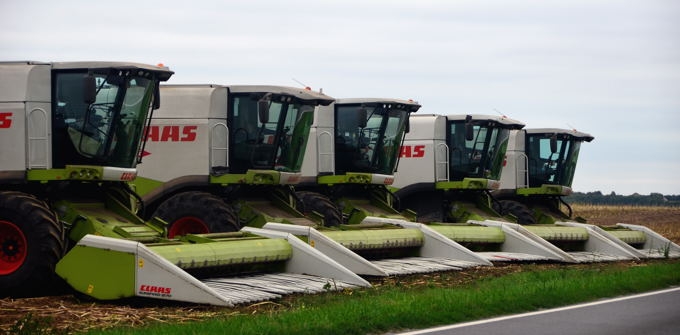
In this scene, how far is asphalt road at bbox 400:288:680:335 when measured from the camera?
37.3 ft

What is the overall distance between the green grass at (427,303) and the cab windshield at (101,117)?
14.9ft

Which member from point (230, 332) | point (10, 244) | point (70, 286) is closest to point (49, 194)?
point (10, 244)

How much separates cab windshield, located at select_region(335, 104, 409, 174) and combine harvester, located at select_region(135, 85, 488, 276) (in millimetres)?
2907

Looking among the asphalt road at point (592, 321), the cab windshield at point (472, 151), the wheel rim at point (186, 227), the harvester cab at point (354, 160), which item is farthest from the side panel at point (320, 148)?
the asphalt road at point (592, 321)

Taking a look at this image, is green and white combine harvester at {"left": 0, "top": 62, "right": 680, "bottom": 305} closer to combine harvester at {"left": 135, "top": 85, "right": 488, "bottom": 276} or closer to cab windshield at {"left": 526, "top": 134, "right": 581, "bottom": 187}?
Result: combine harvester at {"left": 135, "top": 85, "right": 488, "bottom": 276}

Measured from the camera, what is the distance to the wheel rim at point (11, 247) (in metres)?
14.7

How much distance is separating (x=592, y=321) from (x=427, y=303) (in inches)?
77.7

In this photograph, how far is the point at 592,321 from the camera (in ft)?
40.4

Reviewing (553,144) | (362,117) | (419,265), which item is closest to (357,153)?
(362,117)

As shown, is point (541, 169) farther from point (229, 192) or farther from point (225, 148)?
point (225, 148)

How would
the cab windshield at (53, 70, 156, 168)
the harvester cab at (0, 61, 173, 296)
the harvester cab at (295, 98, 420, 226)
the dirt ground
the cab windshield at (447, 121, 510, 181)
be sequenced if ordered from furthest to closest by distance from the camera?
the cab windshield at (447, 121, 510, 181) < the harvester cab at (295, 98, 420, 226) < the cab windshield at (53, 70, 156, 168) < the harvester cab at (0, 61, 173, 296) < the dirt ground

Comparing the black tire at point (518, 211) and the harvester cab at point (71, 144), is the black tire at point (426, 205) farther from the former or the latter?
the harvester cab at point (71, 144)

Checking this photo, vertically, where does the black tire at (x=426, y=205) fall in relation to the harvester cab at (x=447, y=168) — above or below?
below

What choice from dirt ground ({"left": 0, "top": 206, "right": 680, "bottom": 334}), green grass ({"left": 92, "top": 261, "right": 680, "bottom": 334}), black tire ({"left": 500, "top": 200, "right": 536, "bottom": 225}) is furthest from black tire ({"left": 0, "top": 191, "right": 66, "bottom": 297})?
black tire ({"left": 500, "top": 200, "right": 536, "bottom": 225})
